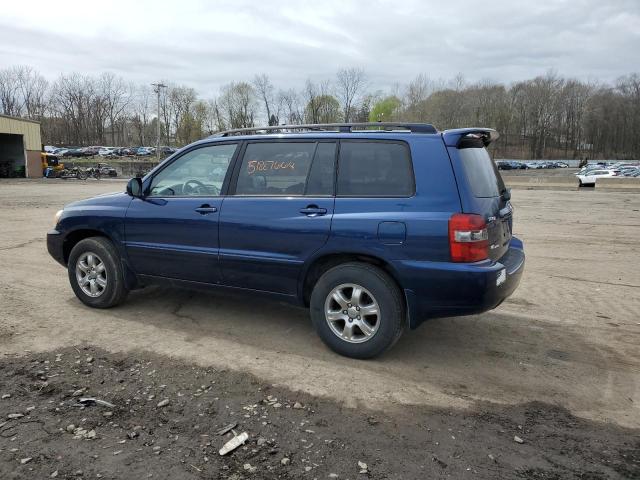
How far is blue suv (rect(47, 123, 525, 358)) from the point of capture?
12.5 ft

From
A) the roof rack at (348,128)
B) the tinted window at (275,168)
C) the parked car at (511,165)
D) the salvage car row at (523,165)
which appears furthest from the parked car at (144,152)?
the tinted window at (275,168)

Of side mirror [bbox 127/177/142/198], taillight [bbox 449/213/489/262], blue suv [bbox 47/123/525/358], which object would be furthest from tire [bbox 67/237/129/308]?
taillight [bbox 449/213/489/262]

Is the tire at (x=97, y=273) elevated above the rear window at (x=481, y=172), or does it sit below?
below

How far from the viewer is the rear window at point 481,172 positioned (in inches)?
157

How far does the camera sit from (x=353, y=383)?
3.80 meters

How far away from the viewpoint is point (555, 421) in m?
3.33

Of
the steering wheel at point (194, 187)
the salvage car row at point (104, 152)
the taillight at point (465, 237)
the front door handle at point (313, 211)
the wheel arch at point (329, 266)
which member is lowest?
the wheel arch at point (329, 266)

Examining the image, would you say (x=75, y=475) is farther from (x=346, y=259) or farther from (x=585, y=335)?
(x=585, y=335)

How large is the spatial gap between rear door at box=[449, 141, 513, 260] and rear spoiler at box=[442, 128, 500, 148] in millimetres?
21

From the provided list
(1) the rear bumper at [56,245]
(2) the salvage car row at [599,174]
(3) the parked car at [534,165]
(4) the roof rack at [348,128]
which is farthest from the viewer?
(3) the parked car at [534,165]

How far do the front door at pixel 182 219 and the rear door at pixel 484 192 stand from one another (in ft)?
7.09

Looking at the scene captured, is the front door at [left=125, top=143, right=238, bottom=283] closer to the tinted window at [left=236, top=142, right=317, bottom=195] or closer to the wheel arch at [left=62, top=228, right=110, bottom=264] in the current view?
the tinted window at [left=236, top=142, right=317, bottom=195]

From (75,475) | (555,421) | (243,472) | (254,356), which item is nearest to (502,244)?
(555,421)

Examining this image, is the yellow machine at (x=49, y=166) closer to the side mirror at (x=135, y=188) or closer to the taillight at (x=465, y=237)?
the side mirror at (x=135, y=188)
